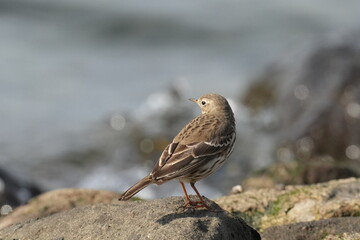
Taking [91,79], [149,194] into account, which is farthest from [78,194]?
[91,79]

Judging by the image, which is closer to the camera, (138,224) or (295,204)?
(138,224)

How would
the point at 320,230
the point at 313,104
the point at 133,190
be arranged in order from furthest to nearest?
the point at 313,104, the point at 320,230, the point at 133,190

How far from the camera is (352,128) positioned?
15.5 meters

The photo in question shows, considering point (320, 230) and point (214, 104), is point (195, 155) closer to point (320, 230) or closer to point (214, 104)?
point (214, 104)

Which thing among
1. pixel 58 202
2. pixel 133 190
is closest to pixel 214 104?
pixel 133 190

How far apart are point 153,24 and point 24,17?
4572 mm

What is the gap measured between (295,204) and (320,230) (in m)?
1.10

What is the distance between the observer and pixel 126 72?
76.7ft

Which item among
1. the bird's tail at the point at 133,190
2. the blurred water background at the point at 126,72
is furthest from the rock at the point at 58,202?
the blurred water background at the point at 126,72

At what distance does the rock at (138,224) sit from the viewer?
6367 millimetres

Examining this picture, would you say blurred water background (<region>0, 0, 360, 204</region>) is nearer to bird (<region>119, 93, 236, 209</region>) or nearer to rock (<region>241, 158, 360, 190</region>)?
rock (<region>241, 158, 360, 190</region>)

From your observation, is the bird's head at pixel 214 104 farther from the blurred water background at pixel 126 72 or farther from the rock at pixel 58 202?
the blurred water background at pixel 126 72

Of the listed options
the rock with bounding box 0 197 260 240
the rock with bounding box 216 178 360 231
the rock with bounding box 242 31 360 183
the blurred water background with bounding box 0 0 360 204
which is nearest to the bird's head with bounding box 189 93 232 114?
the rock with bounding box 216 178 360 231

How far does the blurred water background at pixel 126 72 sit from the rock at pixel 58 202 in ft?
16.3
